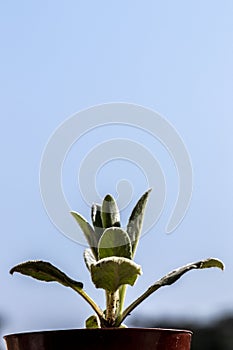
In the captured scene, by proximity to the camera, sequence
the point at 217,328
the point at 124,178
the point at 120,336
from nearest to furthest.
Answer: the point at 120,336
the point at 124,178
the point at 217,328

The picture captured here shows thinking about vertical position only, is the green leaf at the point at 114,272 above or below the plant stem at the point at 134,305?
above

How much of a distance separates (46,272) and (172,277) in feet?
0.32

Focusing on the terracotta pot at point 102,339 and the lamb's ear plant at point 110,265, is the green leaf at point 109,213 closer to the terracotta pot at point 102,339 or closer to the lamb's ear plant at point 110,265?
the lamb's ear plant at point 110,265

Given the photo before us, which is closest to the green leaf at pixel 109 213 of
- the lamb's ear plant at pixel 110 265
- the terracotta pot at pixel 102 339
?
the lamb's ear plant at pixel 110 265

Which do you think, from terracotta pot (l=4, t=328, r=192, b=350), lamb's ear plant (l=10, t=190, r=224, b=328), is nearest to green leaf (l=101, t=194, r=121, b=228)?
lamb's ear plant (l=10, t=190, r=224, b=328)

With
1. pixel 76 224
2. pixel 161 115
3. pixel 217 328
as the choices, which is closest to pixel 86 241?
pixel 76 224

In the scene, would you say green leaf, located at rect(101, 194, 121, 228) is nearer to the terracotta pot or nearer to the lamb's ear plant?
the lamb's ear plant

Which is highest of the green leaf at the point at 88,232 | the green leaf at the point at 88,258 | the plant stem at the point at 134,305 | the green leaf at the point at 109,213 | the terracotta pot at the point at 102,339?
the green leaf at the point at 109,213

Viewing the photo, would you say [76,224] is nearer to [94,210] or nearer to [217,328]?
[94,210]

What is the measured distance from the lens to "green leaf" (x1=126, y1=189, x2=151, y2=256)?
557 mm

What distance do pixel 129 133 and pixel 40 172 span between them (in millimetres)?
80

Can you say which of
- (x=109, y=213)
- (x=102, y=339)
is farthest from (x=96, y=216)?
(x=102, y=339)

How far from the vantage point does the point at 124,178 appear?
59cm

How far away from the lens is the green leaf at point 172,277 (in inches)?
20.3
